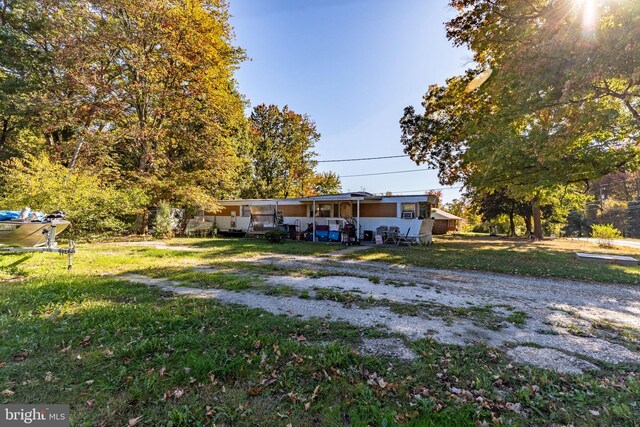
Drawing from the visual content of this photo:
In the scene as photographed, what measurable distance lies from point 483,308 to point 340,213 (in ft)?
43.8

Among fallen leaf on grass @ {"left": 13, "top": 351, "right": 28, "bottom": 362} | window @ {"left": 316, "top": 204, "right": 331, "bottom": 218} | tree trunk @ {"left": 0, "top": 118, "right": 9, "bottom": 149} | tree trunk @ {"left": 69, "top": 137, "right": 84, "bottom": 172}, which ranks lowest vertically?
fallen leaf on grass @ {"left": 13, "top": 351, "right": 28, "bottom": 362}

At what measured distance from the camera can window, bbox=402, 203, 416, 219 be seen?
15411 mm

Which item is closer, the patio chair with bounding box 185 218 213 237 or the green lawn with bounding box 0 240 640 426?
the green lawn with bounding box 0 240 640 426

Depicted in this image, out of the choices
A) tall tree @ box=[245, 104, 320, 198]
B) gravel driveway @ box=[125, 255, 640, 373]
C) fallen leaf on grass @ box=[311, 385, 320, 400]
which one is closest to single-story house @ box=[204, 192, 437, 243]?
tall tree @ box=[245, 104, 320, 198]

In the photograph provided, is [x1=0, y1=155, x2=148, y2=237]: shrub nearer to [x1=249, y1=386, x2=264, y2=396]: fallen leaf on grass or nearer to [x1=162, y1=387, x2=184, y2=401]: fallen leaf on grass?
[x1=162, y1=387, x2=184, y2=401]: fallen leaf on grass

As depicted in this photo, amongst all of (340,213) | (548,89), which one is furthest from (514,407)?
(340,213)

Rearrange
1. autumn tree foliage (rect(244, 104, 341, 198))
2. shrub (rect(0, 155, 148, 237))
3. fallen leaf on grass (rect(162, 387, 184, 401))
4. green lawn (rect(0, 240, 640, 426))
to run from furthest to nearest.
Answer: autumn tree foliage (rect(244, 104, 341, 198)) < shrub (rect(0, 155, 148, 237)) < fallen leaf on grass (rect(162, 387, 184, 401)) < green lawn (rect(0, 240, 640, 426))

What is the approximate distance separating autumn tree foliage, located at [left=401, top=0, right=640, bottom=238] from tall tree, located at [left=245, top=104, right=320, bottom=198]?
56.6ft

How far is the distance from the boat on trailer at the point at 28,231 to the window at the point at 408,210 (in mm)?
14041

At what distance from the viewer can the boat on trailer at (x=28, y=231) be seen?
639cm

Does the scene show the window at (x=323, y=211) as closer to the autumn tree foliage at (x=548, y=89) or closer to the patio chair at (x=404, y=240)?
the patio chair at (x=404, y=240)

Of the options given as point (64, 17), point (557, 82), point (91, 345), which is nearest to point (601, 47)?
point (557, 82)

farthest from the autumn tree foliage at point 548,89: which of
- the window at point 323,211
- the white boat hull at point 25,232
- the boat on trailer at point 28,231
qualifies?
the white boat hull at point 25,232

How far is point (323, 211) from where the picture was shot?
18.3 metres
